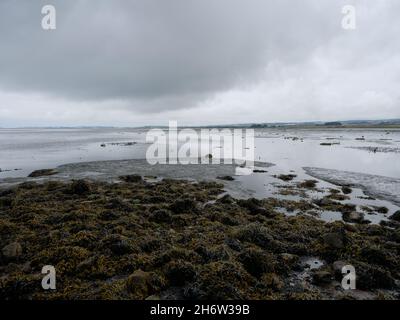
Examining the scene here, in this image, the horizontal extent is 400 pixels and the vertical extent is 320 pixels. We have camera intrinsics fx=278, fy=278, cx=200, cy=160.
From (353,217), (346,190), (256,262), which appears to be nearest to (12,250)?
(256,262)

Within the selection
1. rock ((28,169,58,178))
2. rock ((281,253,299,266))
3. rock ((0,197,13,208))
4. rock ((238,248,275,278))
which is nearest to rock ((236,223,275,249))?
rock ((281,253,299,266))

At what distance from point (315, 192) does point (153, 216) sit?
11.5m

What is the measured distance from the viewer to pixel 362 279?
7586 mm

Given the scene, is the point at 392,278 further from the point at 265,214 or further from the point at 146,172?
the point at 146,172

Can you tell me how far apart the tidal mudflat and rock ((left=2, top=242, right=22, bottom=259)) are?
37 mm

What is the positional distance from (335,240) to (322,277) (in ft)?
8.00

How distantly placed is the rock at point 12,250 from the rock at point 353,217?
43.5ft

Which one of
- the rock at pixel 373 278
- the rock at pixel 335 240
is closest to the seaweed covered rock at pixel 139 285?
the rock at pixel 373 278

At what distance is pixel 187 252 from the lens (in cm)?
872

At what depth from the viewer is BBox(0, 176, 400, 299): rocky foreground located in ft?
23.2

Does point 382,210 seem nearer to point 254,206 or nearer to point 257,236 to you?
point 254,206

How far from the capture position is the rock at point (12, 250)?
27.9ft

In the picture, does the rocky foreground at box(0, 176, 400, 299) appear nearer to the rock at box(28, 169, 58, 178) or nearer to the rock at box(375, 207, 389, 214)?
the rock at box(375, 207, 389, 214)
